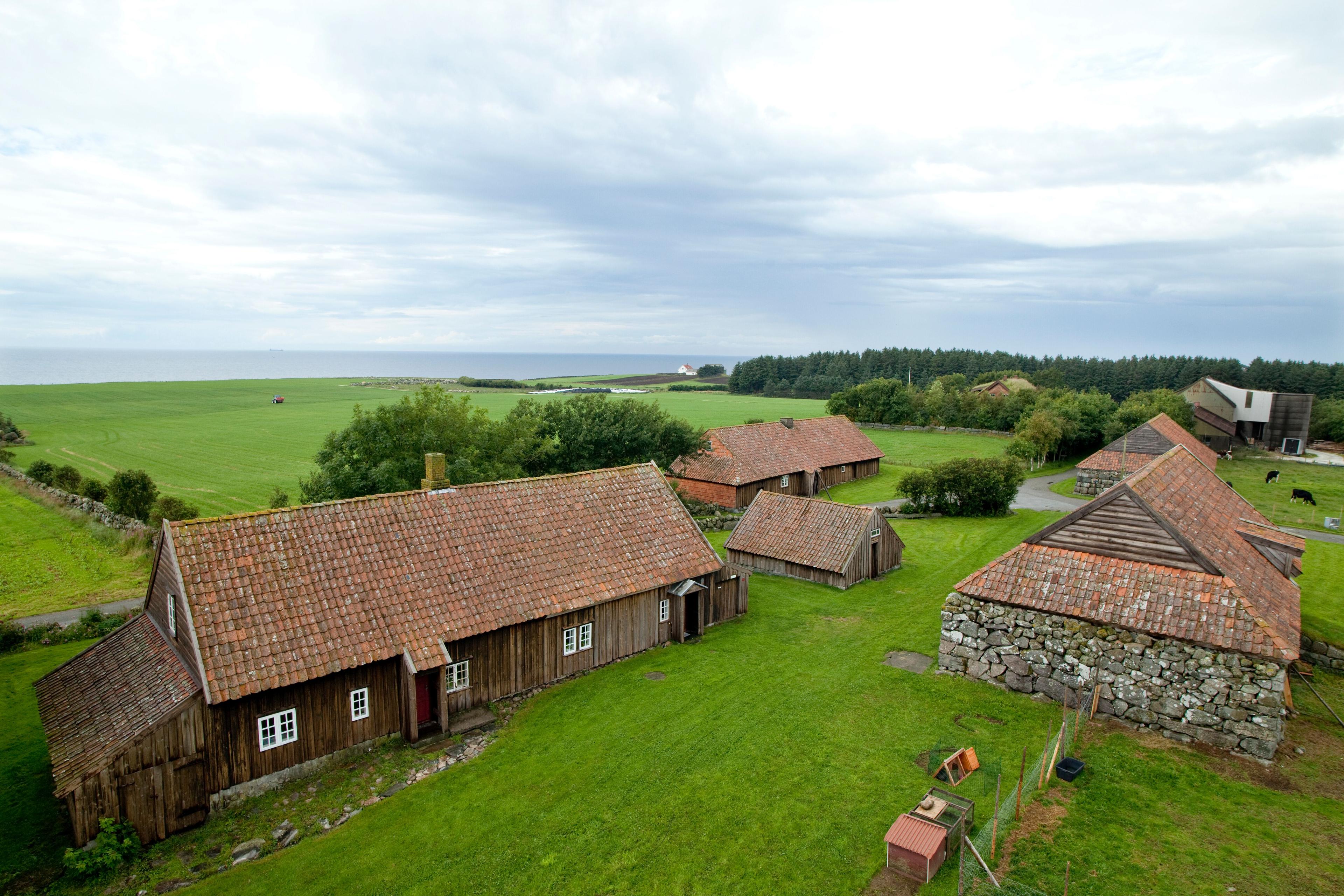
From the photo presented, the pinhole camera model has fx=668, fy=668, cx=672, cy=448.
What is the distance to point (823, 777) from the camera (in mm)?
15219

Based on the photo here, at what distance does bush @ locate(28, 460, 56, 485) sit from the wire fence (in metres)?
58.2

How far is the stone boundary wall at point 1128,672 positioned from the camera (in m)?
15.5

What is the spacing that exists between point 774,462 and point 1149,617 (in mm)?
32489

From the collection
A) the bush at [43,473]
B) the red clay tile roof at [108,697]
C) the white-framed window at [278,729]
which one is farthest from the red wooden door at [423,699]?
the bush at [43,473]

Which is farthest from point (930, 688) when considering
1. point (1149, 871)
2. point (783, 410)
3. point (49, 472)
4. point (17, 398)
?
point (17, 398)

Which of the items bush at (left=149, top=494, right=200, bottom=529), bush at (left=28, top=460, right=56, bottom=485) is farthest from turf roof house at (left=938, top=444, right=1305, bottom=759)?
bush at (left=28, top=460, right=56, bottom=485)

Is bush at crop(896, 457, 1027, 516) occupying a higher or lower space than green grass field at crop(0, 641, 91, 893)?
higher

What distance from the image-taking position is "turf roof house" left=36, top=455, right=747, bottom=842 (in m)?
Answer: 14.2

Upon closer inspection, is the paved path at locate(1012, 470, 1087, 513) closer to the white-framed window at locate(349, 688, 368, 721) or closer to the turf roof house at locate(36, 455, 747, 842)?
the turf roof house at locate(36, 455, 747, 842)

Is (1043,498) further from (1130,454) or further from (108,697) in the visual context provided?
(108,697)

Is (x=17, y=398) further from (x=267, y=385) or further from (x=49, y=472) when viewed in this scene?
(x=49, y=472)

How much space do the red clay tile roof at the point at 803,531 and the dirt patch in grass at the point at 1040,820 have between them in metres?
14.5

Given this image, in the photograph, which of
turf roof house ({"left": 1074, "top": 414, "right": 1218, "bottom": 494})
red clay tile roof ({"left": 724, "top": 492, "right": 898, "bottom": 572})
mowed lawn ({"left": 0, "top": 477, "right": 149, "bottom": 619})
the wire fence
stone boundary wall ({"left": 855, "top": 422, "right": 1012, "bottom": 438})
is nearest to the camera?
the wire fence

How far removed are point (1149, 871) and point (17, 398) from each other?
162358 mm
